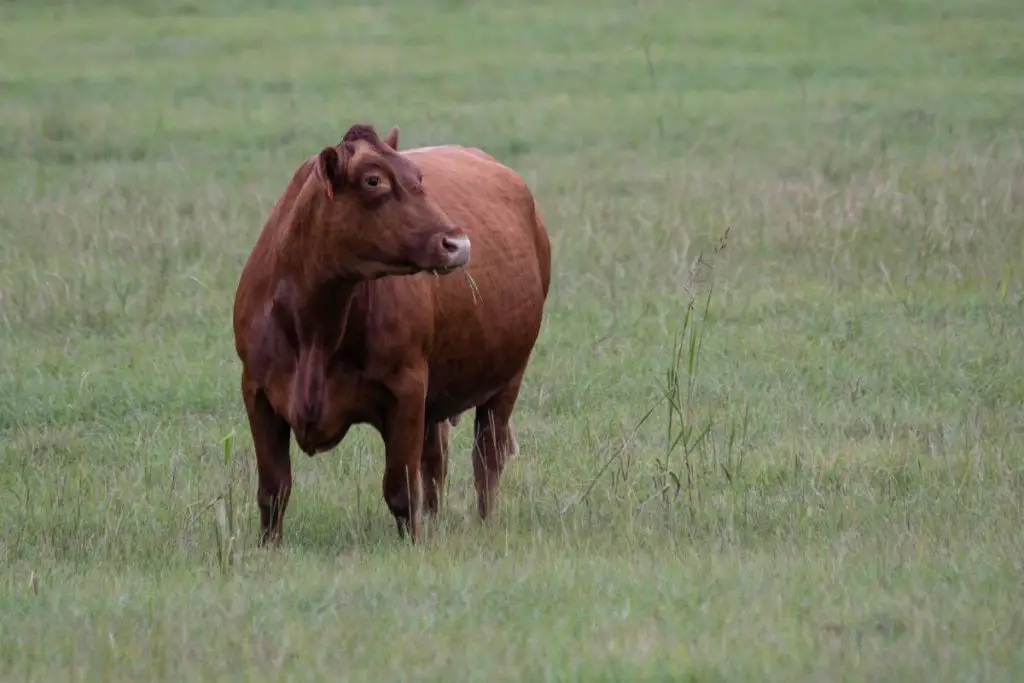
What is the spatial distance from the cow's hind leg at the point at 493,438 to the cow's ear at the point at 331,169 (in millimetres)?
1577

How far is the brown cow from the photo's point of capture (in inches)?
253

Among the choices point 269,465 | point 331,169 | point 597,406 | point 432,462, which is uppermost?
point 331,169

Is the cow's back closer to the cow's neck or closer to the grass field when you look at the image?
the cow's neck

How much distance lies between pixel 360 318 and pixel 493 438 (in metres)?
1.40

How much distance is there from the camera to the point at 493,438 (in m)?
7.90

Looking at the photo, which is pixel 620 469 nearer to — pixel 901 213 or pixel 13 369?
pixel 13 369

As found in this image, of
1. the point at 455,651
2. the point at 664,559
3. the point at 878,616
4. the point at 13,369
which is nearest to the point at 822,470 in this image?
the point at 664,559

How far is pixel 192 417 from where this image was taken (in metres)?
8.89

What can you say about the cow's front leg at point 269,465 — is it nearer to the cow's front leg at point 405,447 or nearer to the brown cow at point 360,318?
the brown cow at point 360,318

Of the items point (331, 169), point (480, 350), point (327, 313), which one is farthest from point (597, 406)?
point (331, 169)

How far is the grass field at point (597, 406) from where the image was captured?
521 centimetres

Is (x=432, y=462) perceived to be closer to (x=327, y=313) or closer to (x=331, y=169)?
(x=327, y=313)

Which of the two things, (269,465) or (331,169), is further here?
(269,465)

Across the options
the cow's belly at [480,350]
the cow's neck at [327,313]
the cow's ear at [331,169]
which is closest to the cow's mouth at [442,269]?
the cow's neck at [327,313]
